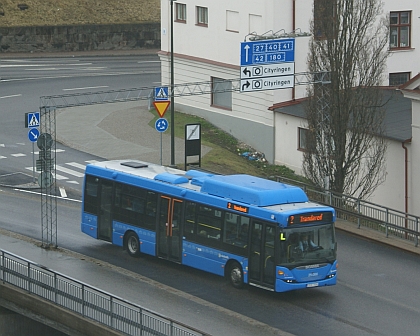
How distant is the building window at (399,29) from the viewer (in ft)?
157

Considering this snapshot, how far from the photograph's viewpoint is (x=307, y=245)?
23.9 m

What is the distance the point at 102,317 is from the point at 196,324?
199 centimetres

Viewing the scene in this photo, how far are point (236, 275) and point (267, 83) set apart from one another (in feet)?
37.6

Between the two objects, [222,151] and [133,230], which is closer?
[133,230]

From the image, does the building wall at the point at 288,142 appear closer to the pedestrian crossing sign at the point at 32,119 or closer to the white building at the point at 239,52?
the white building at the point at 239,52

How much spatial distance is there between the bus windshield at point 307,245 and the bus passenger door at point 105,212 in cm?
655

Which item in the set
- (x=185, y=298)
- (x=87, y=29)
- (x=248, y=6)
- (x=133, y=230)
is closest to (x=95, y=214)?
(x=133, y=230)

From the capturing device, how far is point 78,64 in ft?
213

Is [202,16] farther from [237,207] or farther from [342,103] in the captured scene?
[237,207]

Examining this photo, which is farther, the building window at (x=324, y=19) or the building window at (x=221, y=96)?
the building window at (x=221, y=96)

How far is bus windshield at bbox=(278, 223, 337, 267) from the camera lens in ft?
77.4

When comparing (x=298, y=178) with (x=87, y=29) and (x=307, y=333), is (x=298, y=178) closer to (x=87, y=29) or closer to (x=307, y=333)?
(x=307, y=333)

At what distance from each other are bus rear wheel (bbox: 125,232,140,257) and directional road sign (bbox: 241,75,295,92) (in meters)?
8.55

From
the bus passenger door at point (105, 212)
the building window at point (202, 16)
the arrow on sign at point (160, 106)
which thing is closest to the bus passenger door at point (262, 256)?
Result: the bus passenger door at point (105, 212)
